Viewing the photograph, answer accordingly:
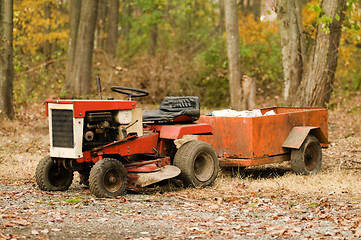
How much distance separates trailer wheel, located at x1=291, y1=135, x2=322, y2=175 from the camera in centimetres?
846

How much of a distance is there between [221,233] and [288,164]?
5127 millimetres

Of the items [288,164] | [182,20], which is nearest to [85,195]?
[288,164]

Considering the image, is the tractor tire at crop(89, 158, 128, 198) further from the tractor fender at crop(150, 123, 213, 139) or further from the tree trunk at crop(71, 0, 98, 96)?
the tree trunk at crop(71, 0, 98, 96)

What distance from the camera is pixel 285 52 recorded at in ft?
47.1

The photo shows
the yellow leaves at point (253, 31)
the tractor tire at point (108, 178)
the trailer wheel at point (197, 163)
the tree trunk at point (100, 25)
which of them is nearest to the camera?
the tractor tire at point (108, 178)

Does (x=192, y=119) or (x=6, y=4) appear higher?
(x=6, y=4)

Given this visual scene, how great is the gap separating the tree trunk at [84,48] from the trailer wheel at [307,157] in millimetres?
11020

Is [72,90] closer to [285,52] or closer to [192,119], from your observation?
[285,52]

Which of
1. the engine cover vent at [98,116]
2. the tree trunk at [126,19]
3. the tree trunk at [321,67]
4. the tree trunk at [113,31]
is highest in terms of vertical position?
the tree trunk at [126,19]

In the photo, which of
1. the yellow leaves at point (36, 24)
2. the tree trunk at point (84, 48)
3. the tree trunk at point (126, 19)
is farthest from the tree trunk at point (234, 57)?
the tree trunk at point (126, 19)

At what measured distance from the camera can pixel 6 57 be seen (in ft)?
43.9

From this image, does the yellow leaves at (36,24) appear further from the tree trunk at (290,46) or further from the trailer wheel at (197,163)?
the trailer wheel at (197,163)

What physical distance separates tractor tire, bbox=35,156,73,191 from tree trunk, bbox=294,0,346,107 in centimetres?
786

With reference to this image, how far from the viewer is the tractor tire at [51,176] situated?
696cm
